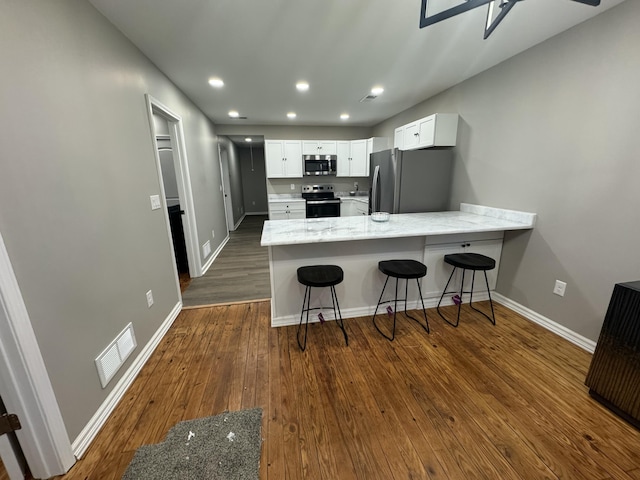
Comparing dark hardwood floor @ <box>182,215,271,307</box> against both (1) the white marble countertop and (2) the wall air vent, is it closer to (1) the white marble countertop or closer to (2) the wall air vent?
(1) the white marble countertop

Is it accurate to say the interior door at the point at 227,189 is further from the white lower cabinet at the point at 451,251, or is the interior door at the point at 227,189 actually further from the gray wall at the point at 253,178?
the white lower cabinet at the point at 451,251

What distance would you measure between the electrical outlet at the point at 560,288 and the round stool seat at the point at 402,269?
1.19 m

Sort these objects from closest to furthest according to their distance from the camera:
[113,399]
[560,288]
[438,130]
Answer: [113,399] → [560,288] → [438,130]

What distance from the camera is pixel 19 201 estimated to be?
1.07 meters

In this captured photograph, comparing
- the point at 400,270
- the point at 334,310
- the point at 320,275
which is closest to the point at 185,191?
the point at 320,275

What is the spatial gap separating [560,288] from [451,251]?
2.95 feet

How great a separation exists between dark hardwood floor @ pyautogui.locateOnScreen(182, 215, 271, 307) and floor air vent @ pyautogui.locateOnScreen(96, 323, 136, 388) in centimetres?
104

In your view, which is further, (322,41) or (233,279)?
(233,279)

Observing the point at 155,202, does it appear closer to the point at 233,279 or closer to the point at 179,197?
the point at 179,197

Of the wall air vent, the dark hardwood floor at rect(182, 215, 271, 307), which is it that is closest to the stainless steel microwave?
the wall air vent

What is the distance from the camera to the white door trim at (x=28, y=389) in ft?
3.34

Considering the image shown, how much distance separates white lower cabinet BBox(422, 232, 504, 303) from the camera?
2.55 meters

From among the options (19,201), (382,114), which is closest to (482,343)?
(19,201)

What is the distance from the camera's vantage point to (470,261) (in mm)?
2322
